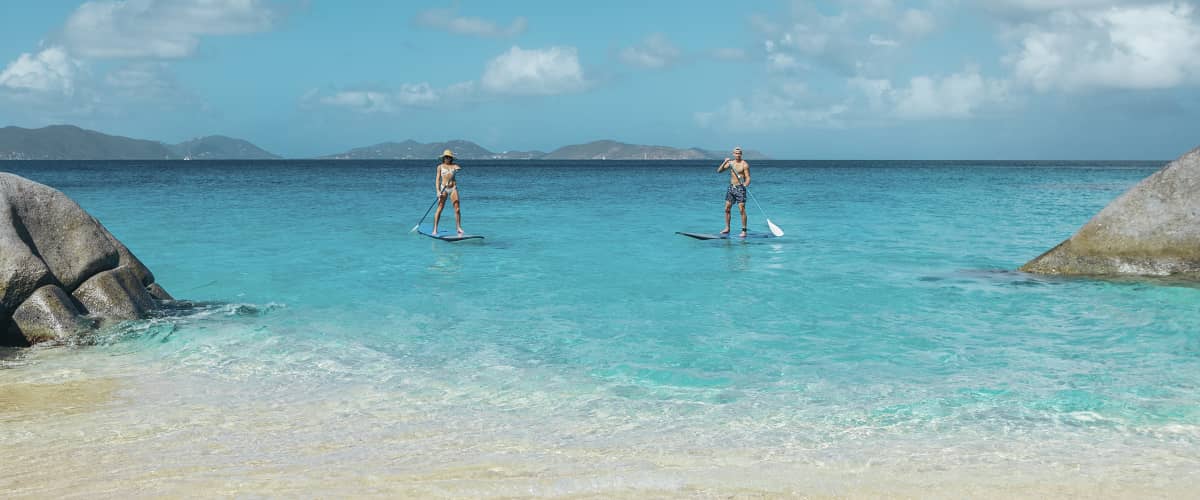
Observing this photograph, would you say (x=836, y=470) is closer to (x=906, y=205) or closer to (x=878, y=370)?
(x=878, y=370)

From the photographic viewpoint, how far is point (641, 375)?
820cm

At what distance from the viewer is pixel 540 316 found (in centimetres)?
1128

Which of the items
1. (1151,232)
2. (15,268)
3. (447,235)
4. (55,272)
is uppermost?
(1151,232)

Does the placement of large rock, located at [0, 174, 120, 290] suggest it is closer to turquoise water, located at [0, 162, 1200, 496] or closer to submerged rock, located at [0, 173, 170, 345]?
submerged rock, located at [0, 173, 170, 345]

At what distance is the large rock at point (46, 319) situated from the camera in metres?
9.23

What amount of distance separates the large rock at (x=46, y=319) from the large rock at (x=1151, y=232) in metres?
14.2

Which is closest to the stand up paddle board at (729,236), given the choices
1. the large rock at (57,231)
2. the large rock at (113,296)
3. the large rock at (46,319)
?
the large rock at (113,296)

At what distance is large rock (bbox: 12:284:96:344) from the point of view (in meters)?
9.23

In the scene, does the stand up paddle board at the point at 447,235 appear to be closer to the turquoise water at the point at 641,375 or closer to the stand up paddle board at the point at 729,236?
the turquoise water at the point at 641,375

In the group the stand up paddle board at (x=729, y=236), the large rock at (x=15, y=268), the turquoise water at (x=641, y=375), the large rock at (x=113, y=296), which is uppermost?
the large rock at (x=15, y=268)

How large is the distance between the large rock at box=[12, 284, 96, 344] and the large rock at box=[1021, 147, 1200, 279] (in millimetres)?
14243

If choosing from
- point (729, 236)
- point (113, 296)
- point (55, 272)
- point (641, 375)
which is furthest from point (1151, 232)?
point (55, 272)

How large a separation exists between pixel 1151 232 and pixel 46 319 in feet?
50.3

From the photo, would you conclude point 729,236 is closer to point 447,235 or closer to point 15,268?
point 447,235
